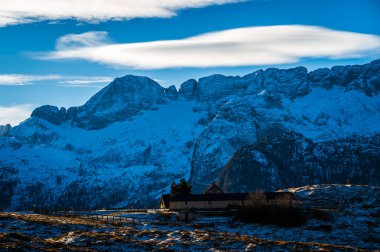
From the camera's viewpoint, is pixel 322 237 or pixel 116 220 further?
pixel 116 220

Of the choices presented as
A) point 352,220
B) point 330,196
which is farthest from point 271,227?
point 330,196

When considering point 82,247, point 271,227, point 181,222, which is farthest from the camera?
point 181,222

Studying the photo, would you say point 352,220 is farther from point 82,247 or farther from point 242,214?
point 82,247

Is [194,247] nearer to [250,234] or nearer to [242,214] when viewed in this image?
[250,234]

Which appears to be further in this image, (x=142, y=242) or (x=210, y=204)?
(x=210, y=204)

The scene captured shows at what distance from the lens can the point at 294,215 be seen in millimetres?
104250

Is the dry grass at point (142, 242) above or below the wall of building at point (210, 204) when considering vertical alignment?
below

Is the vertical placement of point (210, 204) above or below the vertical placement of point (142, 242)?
above

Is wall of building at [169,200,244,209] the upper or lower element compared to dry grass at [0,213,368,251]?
upper

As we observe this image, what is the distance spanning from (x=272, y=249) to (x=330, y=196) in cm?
9557

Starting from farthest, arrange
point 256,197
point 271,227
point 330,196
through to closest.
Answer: point 330,196 → point 256,197 → point 271,227

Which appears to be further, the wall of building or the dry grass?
the wall of building

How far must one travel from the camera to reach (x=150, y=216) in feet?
395

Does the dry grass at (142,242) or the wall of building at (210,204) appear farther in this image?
the wall of building at (210,204)
